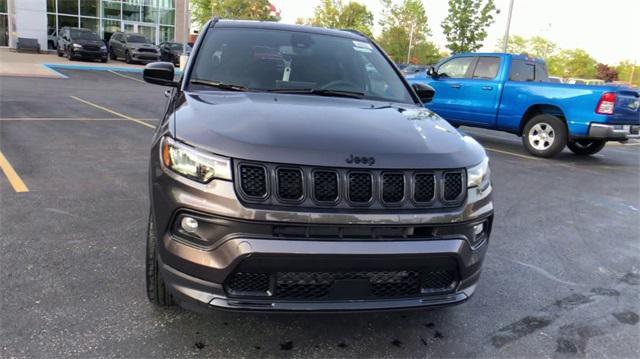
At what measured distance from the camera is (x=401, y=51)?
61875mm

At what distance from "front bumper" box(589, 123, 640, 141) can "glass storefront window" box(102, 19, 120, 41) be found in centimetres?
3313

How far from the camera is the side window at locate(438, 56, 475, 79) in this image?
35.9 feet

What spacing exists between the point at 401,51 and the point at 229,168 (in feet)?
205

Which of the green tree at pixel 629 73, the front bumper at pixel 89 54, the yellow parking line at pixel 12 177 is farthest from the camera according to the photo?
the green tree at pixel 629 73

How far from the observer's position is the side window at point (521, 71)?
33.5 feet

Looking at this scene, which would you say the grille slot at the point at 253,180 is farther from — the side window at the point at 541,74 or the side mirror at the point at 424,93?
the side window at the point at 541,74

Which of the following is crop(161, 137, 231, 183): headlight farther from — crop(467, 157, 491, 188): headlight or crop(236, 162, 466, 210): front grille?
crop(467, 157, 491, 188): headlight

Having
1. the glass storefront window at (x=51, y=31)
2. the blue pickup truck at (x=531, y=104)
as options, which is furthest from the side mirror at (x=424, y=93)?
the glass storefront window at (x=51, y=31)

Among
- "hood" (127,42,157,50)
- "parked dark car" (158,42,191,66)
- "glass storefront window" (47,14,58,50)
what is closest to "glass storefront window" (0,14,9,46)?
"glass storefront window" (47,14,58,50)

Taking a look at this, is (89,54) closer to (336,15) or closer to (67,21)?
(67,21)

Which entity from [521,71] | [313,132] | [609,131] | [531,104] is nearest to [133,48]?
[521,71]

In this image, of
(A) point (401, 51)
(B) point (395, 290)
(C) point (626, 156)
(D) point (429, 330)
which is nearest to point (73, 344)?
(B) point (395, 290)

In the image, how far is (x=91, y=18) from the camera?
33875mm

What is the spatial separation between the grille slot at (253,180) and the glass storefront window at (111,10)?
36441 millimetres
